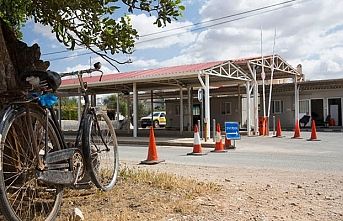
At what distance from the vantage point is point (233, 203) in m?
4.85

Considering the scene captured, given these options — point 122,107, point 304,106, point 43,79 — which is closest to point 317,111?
point 304,106

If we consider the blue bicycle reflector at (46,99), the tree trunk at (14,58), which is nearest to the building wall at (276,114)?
the tree trunk at (14,58)

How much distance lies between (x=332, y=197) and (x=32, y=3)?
5185mm

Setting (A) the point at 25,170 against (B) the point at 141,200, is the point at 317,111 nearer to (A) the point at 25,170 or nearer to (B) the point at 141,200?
(B) the point at 141,200

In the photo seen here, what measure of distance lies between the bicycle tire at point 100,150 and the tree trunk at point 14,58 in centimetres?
101

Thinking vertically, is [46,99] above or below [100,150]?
above

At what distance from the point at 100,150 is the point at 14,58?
5.44 ft

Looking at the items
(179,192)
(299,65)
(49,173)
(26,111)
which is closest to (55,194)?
(49,173)

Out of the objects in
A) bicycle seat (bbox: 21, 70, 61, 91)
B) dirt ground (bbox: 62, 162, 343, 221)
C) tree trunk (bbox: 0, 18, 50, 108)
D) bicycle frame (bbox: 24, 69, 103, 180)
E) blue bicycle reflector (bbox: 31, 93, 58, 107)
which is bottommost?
dirt ground (bbox: 62, 162, 343, 221)

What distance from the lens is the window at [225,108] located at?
33594 mm

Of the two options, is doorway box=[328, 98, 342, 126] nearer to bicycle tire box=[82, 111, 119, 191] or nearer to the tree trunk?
bicycle tire box=[82, 111, 119, 191]

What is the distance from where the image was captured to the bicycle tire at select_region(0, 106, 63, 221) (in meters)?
3.45

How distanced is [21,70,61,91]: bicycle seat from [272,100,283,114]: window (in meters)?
30.1

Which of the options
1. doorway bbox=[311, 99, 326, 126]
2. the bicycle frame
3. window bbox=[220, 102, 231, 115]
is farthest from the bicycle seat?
Result: window bbox=[220, 102, 231, 115]
